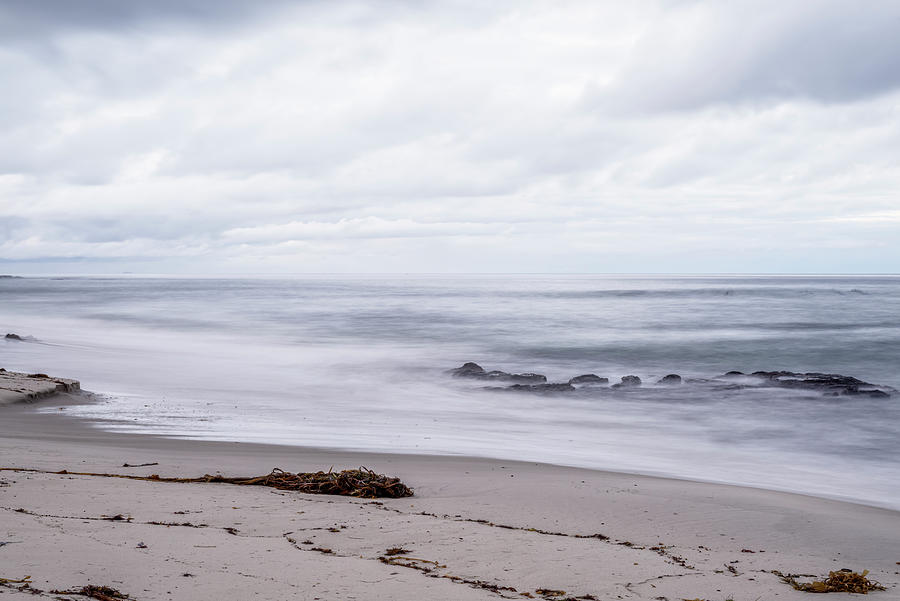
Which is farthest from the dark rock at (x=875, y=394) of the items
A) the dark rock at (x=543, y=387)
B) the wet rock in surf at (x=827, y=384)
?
the dark rock at (x=543, y=387)

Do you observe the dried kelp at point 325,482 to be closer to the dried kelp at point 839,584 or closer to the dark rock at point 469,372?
the dried kelp at point 839,584

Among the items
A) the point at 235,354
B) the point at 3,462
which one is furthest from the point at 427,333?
the point at 3,462

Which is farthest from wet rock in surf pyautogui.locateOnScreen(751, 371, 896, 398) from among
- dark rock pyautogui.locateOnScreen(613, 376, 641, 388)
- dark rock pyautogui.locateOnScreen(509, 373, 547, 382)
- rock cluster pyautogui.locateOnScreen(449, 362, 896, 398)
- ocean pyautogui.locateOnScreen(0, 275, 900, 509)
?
dark rock pyautogui.locateOnScreen(509, 373, 547, 382)

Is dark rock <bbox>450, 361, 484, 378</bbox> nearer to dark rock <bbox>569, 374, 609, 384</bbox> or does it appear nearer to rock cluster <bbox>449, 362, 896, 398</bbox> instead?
rock cluster <bbox>449, 362, 896, 398</bbox>

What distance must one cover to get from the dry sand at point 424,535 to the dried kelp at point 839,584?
0.25ft

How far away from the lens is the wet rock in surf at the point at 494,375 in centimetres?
1453

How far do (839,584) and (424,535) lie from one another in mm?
2358

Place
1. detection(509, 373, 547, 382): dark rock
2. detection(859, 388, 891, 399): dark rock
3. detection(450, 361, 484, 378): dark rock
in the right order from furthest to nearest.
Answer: detection(450, 361, 484, 378): dark rock, detection(509, 373, 547, 382): dark rock, detection(859, 388, 891, 399): dark rock

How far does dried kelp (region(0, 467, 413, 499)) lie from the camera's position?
514 centimetres

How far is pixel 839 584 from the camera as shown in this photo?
3623 millimetres

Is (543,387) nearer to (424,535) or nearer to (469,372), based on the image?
(469,372)

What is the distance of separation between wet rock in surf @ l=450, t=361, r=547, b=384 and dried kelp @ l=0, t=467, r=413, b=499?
9.32 meters

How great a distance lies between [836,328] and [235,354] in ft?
83.0

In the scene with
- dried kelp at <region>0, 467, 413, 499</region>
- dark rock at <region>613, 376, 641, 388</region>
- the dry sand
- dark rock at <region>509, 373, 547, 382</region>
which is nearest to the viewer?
the dry sand
